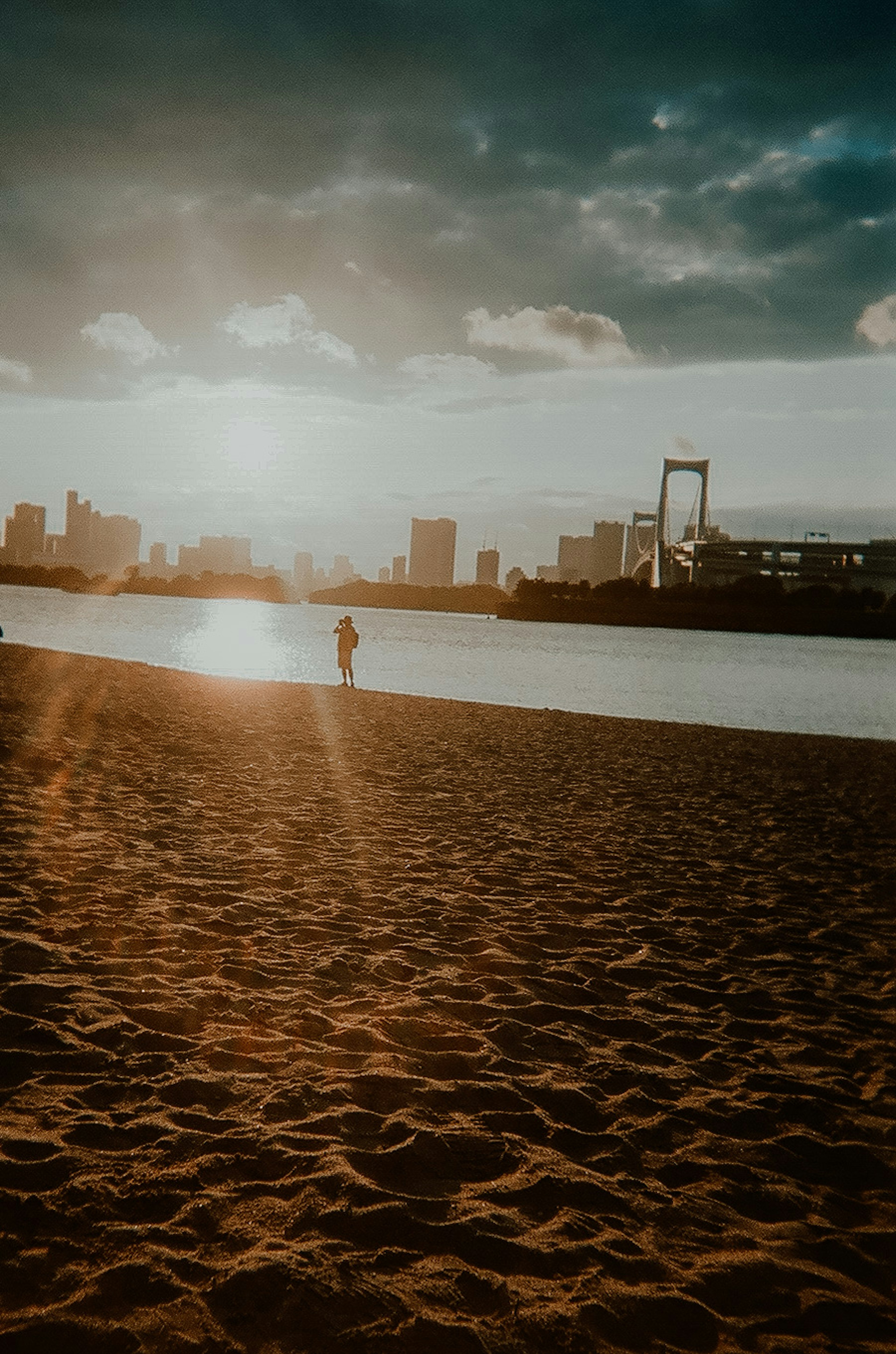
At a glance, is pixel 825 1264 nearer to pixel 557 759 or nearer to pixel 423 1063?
pixel 423 1063

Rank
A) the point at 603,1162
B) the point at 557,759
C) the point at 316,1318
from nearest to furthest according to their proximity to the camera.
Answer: the point at 316,1318, the point at 603,1162, the point at 557,759

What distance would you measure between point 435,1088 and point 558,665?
186 ft

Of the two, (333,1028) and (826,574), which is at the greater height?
(826,574)

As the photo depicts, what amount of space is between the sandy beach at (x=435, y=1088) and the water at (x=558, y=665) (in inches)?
800

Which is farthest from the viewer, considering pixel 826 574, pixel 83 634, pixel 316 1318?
pixel 826 574

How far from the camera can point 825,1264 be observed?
3361 mm

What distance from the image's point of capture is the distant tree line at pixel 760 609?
12669cm

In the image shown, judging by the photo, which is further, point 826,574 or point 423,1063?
point 826,574

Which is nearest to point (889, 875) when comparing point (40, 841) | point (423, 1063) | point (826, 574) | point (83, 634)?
point (423, 1063)

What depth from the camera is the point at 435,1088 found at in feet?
14.6

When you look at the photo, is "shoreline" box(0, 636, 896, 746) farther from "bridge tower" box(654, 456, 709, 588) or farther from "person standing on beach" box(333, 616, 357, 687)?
"bridge tower" box(654, 456, 709, 588)

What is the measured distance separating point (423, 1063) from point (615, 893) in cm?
383

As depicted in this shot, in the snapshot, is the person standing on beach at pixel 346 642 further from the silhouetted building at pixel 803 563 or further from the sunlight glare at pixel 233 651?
the silhouetted building at pixel 803 563

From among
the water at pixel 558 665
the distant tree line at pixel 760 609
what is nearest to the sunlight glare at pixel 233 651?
the water at pixel 558 665
